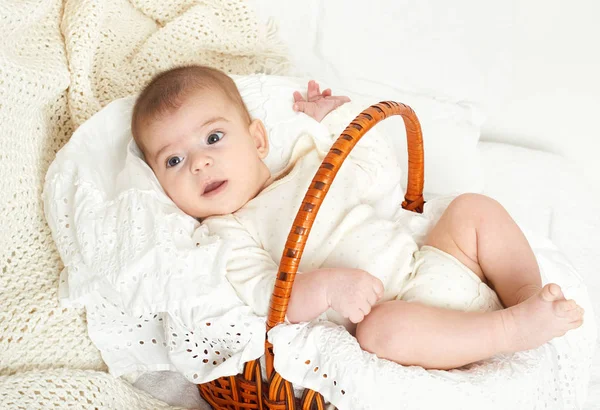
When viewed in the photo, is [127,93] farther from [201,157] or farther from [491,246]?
[491,246]

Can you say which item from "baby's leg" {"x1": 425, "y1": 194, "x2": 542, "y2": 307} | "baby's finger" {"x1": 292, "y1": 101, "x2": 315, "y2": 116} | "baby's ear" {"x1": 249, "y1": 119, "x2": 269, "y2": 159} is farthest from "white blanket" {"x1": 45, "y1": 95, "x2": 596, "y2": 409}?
"baby's finger" {"x1": 292, "y1": 101, "x2": 315, "y2": 116}

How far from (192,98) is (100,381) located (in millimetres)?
601

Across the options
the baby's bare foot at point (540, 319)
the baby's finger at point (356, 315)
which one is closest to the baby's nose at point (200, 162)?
the baby's finger at point (356, 315)

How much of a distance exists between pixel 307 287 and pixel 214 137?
0.42 metres

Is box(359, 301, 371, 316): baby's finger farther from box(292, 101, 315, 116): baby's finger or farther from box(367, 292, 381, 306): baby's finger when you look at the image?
box(292, 101, 315, 116): baby's finger

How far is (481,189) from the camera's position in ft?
5.94

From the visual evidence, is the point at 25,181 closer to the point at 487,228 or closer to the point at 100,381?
the point at 100,381

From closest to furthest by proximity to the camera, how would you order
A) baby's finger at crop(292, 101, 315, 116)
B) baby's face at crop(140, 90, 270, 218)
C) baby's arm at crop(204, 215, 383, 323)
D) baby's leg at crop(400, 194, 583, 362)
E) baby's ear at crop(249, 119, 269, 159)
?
1. baby's arm at crop(204, 215, 383, 323)
2. baby's leg at crop(400, 194, 583, 362)
3. baby's face at crop(140, 90, 270, 218)
4. baby's ear at crop(249, 119, 269, 159)
5. baby's finger at crop(292, 101, 315, 116)

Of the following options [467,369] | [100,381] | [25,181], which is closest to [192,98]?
[25,181]

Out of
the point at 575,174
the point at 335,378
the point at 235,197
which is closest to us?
the point at 335,378

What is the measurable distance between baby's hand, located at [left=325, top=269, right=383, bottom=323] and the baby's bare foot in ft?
0.75

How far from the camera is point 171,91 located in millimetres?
1383

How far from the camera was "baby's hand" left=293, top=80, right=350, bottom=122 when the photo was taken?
1.61 meters

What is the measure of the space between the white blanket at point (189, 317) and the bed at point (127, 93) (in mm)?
73
